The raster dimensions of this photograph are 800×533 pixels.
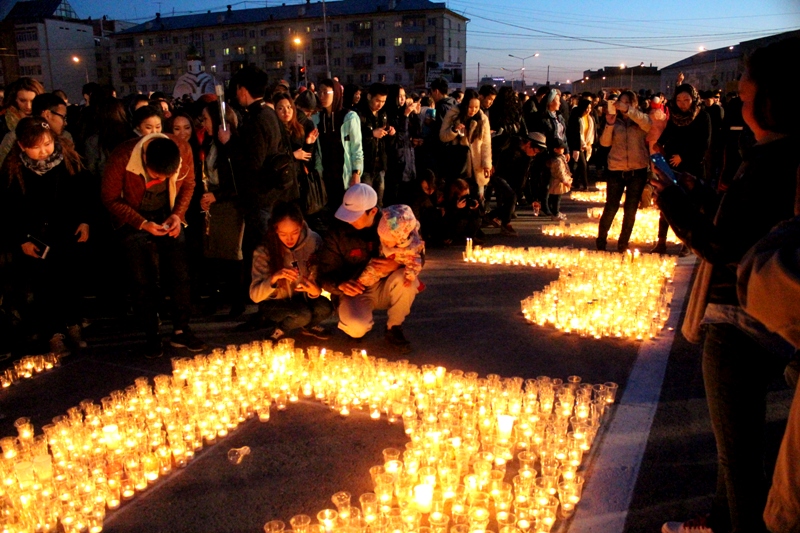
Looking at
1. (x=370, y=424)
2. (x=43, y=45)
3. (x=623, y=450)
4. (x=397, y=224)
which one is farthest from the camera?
(x=43, y=45)

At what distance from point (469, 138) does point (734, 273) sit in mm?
7292

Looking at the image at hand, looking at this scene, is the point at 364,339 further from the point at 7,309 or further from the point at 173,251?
the point at 7,309

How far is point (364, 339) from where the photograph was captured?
211 inches

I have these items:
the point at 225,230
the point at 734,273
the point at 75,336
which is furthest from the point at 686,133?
the point at 75,336

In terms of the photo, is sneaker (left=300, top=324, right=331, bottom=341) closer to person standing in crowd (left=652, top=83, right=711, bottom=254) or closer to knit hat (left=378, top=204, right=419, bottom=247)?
knit hat (left=378, top=204, right=419, bottom=247)

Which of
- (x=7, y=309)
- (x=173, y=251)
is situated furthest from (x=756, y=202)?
(x=7, y=309)

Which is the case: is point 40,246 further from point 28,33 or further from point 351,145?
point 28,33

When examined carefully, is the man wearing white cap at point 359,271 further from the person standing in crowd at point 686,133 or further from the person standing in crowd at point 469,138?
the person standing in crowd at point 469,138

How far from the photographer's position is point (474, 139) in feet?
30.5

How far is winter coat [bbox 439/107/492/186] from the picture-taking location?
364 inches

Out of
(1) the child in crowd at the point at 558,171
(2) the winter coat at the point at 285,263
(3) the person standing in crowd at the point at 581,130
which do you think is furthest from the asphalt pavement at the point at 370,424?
(3) the person standing in crowd at the point at 581,130

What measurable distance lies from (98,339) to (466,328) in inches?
129

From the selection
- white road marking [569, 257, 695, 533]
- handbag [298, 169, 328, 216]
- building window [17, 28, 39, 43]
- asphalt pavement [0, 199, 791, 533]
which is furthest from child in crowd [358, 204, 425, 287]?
building window [17, 28, 39, 43]

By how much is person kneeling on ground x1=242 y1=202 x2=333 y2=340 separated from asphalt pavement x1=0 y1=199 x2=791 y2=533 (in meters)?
0.27
